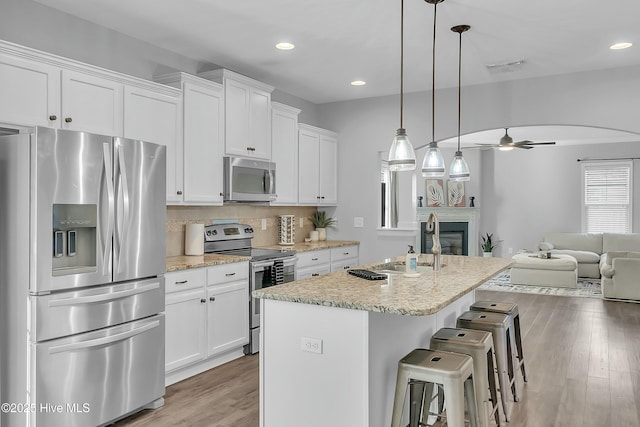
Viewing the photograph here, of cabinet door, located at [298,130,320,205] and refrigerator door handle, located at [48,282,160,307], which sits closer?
refrigerator door handle, located at [48,282,160,307]

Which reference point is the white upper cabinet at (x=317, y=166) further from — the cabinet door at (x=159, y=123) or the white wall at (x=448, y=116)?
the cabinet door at (x=159, y=123)

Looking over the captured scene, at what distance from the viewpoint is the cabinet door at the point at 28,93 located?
2.70m

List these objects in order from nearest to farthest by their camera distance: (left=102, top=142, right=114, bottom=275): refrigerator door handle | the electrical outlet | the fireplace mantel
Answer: the electrical outlet, (left=102, top=142, right=114, bottom=275): refrigerator door handle, the fireplace mantel

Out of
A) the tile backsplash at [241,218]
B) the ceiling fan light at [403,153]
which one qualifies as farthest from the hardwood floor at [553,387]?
the ceiling fan light at [403,153]

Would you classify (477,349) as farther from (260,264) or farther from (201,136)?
(201,136)

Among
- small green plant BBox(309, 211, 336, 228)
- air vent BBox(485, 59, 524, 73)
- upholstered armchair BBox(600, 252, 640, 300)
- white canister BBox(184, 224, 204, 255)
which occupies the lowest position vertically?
upholstered armchair BBox(600, 252, 640, 300)

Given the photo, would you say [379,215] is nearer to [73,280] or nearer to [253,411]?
[253,411]

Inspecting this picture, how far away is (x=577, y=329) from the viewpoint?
17.1 feet

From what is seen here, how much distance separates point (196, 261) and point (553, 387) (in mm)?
2819

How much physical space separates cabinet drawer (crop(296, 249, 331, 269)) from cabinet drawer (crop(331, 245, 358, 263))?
0.11m

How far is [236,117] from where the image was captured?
174 inches

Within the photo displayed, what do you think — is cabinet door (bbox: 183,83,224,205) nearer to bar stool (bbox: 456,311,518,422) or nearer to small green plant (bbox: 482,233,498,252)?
bar stool (bbox: 456,311,518,422)

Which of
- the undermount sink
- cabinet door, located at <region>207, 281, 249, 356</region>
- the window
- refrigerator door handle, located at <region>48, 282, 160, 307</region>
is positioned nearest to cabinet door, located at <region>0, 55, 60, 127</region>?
refrigerator door handle, located at <region>48, 282, 160, 307</region>

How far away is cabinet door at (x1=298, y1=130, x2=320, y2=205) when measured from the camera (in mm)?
5520
